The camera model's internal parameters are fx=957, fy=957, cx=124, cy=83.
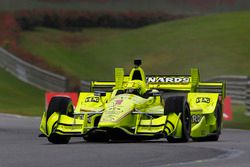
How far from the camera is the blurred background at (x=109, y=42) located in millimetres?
41406

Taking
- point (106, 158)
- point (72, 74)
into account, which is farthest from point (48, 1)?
point (106, 158)

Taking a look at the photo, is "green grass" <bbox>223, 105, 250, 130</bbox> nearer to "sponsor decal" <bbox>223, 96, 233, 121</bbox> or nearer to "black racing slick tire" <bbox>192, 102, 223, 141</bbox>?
"sponsor decal" <bbox>223, 96, 233, 121</bbox>

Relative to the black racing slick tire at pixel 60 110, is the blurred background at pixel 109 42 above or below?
above

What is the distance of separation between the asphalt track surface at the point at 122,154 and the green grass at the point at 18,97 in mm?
15114

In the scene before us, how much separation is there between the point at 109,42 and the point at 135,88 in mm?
34675

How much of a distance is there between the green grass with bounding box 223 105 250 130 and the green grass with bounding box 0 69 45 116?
6.61 meters

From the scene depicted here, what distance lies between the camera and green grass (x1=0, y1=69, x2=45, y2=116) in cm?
3345

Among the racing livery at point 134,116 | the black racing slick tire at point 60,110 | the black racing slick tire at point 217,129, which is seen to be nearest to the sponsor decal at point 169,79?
the racing livery at point 134,116

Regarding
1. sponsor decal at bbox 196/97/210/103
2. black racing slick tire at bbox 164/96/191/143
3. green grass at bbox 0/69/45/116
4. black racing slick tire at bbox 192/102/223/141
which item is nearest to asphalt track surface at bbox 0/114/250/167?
black racing slick tire at bbox 164/96/191/143

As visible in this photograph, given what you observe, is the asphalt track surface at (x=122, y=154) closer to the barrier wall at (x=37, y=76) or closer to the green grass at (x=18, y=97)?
the green grass at (x=18, y=97)

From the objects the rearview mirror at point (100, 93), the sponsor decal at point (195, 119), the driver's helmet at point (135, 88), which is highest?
the driver's helmet at point (135, 88)

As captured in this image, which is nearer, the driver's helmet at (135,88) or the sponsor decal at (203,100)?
the driver's helmet at (135,88)

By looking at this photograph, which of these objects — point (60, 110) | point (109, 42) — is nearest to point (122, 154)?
point (60, 110)

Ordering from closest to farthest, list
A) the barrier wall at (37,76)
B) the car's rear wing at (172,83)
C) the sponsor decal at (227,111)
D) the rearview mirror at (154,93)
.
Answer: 1. the rearview mirror at (154,93)
2. the car's rear wing at (172,83)
3. the sponsor decal at (227,111)
4. the barrier wall at (37,76)
